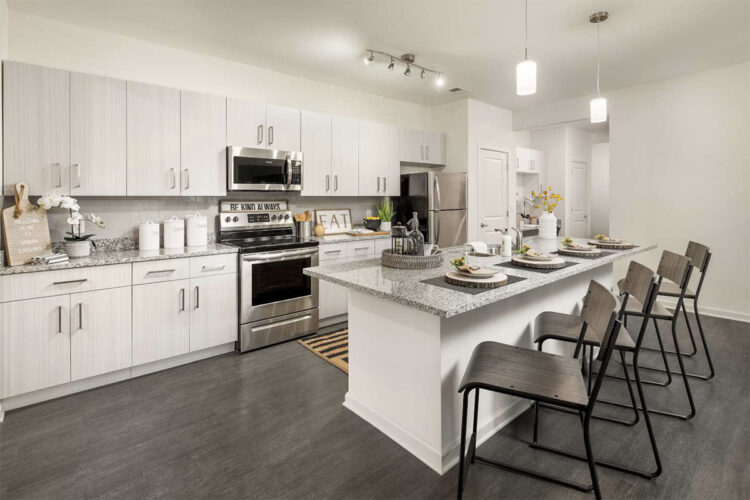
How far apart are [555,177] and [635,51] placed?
140 inches

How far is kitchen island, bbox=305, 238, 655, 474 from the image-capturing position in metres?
1.81

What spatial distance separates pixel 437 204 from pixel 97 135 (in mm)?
3468

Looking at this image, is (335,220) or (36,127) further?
(335,220)

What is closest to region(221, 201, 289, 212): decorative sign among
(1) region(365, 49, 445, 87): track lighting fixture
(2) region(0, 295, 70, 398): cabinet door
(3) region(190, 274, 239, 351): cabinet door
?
(3) region(190, 274, 239, 351): cabinet door

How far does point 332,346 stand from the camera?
3.53 metres

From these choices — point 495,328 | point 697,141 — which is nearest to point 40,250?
point 495,328

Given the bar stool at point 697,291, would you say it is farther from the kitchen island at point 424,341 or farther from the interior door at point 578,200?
the interior door at point 578,200

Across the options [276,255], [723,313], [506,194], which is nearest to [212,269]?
[276,255]

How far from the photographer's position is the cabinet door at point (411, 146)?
16.4ft

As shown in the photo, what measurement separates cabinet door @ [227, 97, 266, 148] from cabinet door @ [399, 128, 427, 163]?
1.88m

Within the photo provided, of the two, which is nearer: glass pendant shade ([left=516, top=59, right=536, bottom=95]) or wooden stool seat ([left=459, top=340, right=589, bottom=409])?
wooden stool seat ([left=459, top=340, right=589, bottom=409])

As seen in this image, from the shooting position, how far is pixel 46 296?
8.19ft

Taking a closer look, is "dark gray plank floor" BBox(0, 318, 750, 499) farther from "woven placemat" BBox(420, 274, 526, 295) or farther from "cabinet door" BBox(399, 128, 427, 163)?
"cabinet door" BBox(399, 128, 427, 163)

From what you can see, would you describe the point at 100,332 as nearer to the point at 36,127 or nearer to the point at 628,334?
the point at 36,127
